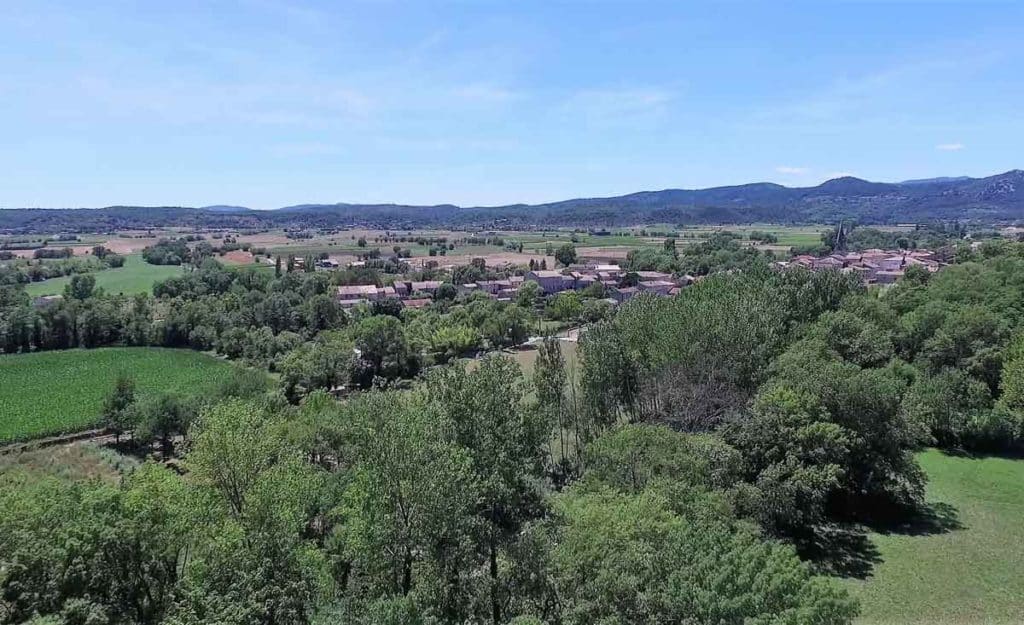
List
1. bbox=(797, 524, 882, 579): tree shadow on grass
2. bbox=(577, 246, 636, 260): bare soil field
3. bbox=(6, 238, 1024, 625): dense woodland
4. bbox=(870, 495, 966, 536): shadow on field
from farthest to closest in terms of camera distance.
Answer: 1. bbox=(577, 246, 636, 260): bare soil field
2. bbox=(870, 495, 966, 536): shadow on field
3. bbox=(797, 524, 882, 579): tree shadow on grass
4. bbox=(6, 238, 1024, 625): dense woodland

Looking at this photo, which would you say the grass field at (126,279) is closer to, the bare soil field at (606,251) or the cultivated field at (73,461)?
the cultivated field at (73,461)

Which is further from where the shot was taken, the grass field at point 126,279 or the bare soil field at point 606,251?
the bare soil field at point 606,251

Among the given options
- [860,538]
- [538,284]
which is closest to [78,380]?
[538,284]

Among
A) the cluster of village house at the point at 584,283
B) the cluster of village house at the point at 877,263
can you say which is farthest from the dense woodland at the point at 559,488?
the cluster of village house at the point at 877,263

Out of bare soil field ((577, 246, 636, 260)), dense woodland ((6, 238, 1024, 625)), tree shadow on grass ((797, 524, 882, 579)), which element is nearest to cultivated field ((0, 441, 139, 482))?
dense woodland ((6, 238, 1024, 625))

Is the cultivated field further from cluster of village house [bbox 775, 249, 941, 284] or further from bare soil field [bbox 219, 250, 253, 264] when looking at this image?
bare soil field [bbox 219, 250, 253, 264]

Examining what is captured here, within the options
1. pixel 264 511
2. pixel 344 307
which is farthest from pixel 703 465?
pixel 344 307

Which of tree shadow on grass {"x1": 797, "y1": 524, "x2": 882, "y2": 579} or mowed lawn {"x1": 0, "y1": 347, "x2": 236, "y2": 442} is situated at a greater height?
tree shadow on grass {"x1": 797, "y1": 524, "x2": 882, "y2": 579}
